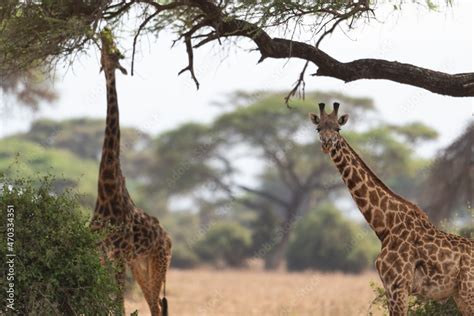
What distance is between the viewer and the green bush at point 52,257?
8711 mm

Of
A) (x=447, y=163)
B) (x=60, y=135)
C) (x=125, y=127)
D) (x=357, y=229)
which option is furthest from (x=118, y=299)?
(x=60, y=135)

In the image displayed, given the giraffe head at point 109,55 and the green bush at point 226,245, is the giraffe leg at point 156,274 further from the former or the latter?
the green bush at point 226,245

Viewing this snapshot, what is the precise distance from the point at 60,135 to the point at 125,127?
4459 millimetres

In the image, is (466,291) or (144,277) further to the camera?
(144,277)

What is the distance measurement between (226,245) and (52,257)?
2924cm

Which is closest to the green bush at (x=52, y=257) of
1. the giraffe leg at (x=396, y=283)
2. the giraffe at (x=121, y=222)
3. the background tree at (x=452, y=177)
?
the giraffe at (x=121, y=222)

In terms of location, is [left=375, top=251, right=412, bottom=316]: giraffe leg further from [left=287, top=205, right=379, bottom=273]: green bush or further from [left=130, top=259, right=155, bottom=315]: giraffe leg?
[left=287, top=205, right=379, bottom=273]: green bush

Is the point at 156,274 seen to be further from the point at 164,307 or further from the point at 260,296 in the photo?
the point at 260,296

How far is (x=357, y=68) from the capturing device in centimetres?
1027

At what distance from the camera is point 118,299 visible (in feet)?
30.6

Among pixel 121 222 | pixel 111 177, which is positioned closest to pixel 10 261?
pixel 121 222

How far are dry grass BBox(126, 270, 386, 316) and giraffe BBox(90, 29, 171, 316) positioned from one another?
405 cm

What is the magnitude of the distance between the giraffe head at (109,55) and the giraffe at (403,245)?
3218 mm

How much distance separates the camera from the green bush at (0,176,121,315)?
28.6 feet
